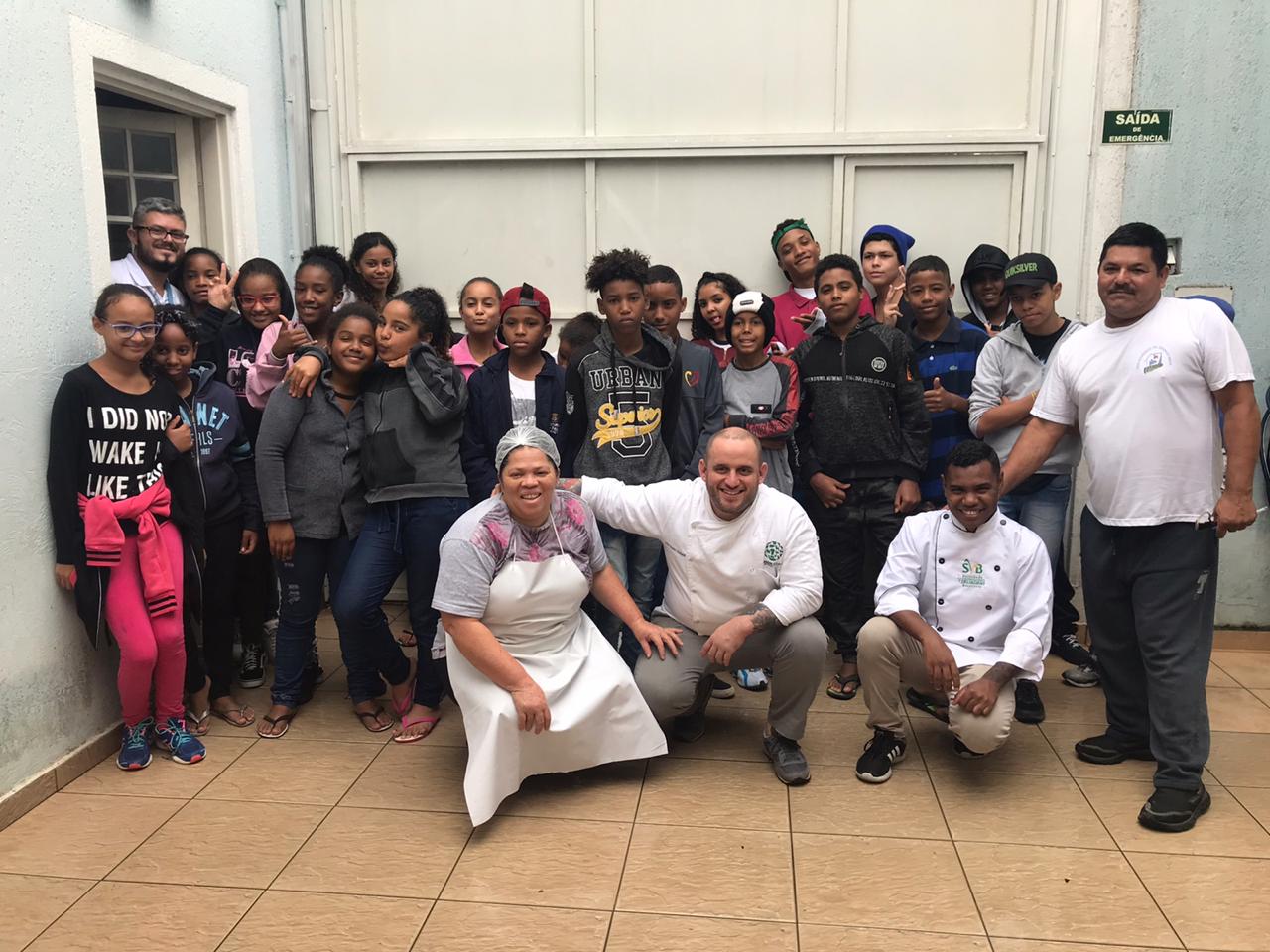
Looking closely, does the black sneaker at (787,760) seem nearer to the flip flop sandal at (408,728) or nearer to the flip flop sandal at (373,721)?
the flip flop sandal at (408,728)

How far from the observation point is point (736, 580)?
3.40 meters

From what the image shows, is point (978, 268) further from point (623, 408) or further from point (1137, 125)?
point (623, 408)

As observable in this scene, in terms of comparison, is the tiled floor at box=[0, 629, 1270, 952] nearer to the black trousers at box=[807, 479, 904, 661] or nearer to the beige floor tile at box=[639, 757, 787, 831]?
A: the beige floor tile at box=[639, 757, 787, 831]

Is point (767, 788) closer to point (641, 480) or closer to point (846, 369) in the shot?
point (641, 480)

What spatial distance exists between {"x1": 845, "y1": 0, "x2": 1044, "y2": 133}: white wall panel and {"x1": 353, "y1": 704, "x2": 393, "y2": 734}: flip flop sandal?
12.0 ft

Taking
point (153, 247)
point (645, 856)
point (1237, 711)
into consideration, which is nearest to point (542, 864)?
point (645, 856)

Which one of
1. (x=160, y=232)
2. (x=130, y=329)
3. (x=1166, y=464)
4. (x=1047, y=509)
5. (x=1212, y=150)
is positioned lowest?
(x=1047, y=509)

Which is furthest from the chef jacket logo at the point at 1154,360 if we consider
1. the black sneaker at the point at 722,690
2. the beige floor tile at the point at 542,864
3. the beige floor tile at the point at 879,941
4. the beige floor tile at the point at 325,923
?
the beige floor tile at the point at 325,923

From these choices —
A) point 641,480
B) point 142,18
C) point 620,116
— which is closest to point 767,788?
point 641,480

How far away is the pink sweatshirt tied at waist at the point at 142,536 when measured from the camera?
130 inches

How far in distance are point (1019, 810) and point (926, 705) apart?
58cm

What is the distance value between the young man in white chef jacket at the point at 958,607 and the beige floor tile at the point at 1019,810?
14 centimetres

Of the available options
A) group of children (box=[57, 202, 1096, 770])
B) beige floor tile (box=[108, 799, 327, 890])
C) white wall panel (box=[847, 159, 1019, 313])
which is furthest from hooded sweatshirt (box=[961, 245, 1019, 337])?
beige floor tile (box=[108, 799, 327, 890])

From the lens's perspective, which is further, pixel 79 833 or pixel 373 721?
pixel 373 721
